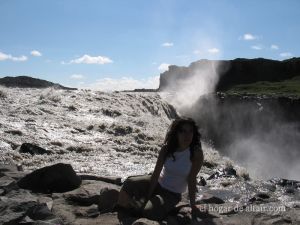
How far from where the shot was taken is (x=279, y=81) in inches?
2992

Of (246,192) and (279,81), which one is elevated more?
(279,81)

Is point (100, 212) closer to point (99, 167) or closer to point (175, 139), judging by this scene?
point (175, 139)

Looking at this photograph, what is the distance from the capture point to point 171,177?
6766 millimetres

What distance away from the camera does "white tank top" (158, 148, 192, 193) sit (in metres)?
6.66

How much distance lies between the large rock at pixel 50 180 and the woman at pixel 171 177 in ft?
7.70

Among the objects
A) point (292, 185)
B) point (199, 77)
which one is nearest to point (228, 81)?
point (199, 77)

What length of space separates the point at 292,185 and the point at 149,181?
11.5m

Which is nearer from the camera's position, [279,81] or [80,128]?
[80,128]

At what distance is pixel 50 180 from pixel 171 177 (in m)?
2.96

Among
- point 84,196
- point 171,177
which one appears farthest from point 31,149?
point 171,177

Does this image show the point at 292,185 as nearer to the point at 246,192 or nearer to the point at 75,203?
the point at 246,192

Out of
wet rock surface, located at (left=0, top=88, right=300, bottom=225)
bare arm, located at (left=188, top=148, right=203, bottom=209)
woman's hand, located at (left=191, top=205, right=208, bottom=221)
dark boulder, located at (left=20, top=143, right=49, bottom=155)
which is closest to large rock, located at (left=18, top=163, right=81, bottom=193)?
wet rock surface, located at (left=0, top=88, right=300, bottom=225)

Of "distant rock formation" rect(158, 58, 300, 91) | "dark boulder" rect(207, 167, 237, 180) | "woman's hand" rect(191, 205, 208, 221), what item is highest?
"distant rock formation" rect(158, 58, 300, 91)

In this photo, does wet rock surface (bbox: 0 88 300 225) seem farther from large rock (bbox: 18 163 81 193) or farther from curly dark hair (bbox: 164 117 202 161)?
curly dark hair (bbox: 164 117 202 161)
